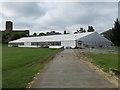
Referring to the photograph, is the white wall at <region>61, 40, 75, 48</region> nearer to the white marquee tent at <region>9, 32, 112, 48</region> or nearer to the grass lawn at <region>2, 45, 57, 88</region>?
the white marquee tent at <region>9, 32, 112, 48</region>

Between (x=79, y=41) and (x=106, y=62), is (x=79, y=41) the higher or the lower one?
the higher one

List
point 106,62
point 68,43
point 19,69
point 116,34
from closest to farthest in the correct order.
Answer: point 19,69
point 106,62
point 68,43
point 116,34

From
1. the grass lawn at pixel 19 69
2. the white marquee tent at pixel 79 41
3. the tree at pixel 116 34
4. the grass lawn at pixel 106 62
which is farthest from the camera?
the tree at pixel 116 34

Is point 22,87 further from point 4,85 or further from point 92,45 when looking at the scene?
point 92,45

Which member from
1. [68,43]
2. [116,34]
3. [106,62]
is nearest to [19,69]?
[106,62]

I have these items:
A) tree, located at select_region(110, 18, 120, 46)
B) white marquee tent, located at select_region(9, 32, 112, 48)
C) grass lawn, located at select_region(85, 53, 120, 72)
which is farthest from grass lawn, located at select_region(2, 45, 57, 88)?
tree, located at select_region(110, 18, 120, 46)

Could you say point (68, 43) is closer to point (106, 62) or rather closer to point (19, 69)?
point (106, 62)

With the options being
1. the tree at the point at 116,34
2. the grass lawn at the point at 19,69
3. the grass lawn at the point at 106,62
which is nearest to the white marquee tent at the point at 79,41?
the tree at the point at 116,34

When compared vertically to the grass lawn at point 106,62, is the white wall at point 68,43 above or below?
above

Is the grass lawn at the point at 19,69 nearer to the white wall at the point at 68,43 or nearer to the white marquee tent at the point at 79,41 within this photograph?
the white wall at the point at 68,43

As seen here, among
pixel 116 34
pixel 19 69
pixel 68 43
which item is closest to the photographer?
pixel 19 69

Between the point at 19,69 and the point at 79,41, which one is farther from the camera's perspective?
the point at 79,41

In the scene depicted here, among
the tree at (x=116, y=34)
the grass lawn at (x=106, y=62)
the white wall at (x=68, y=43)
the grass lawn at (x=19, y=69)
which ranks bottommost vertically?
the grass lawn at (x=19, y=69)

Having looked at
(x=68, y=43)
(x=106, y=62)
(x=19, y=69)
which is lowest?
(x=19, y=69)
